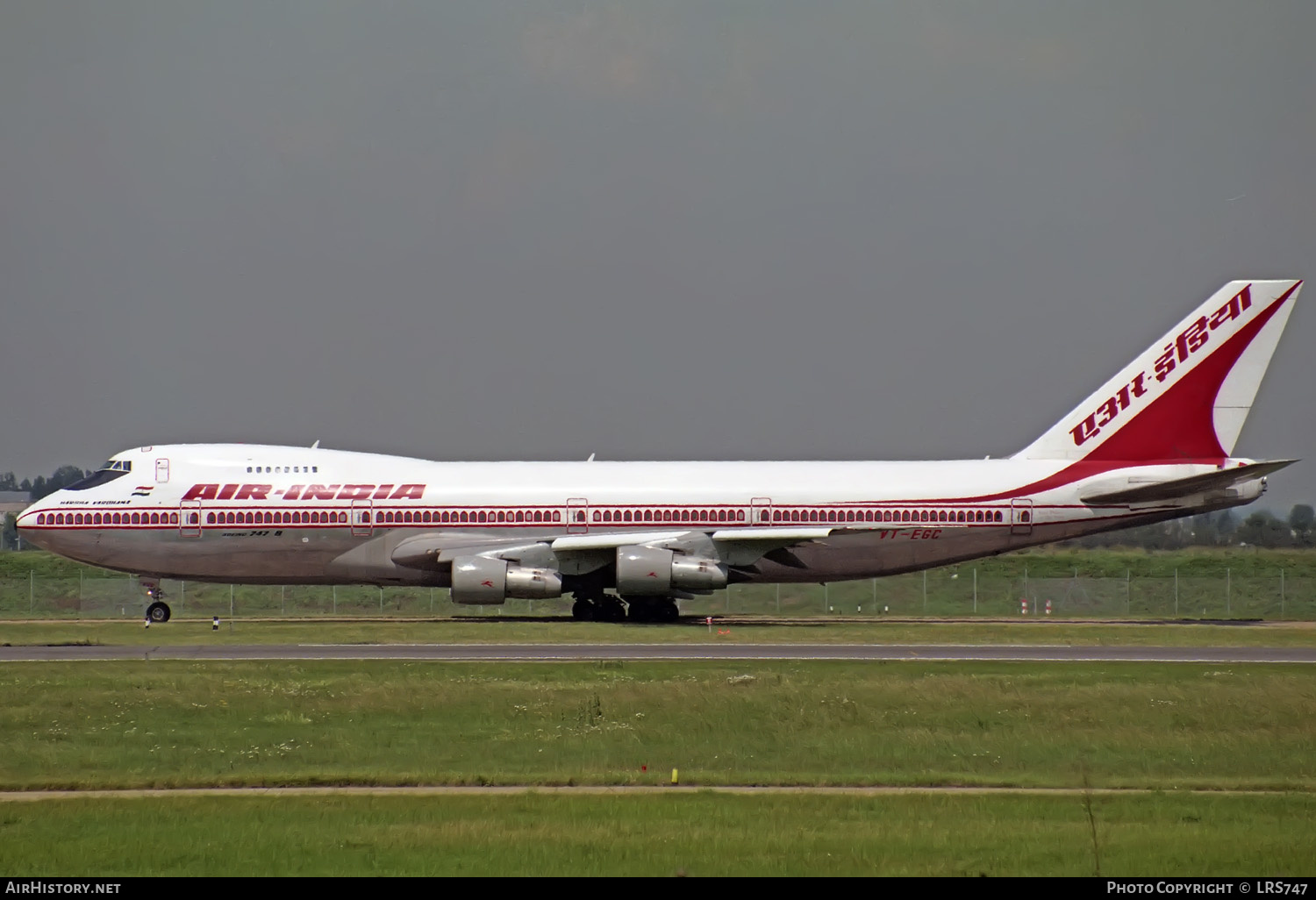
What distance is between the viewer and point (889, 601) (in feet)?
181

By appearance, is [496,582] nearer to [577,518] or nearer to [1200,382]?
[577,518]

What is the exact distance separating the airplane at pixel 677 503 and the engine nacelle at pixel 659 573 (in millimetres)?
1370

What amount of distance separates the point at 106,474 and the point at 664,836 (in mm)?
35973

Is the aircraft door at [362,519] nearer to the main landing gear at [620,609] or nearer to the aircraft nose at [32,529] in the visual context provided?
the main landing gear at [620,609]

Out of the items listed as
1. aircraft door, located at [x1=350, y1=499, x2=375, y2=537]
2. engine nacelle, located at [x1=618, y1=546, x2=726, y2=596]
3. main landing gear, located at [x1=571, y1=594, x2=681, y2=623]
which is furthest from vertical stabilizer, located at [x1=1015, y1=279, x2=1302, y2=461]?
aircraft door, located at [x1=350, y1=499, x2=375, y2=537]

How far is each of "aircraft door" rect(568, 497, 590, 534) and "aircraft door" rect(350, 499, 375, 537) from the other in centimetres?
558

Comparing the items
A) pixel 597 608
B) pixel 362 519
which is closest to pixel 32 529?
pixel 362 519

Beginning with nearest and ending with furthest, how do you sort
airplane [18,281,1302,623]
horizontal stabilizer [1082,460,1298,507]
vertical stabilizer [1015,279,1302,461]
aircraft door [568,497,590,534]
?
horizontal stabilizer [1082,460,1298,507], airplane [18,281,1302,623], aircraft door [568,497,590,534], vertical stabilizer [1015,279,1302,461]

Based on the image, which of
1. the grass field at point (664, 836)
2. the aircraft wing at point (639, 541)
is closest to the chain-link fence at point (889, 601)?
the aircraft wing at point (639, 541)

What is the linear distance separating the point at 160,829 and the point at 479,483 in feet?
102

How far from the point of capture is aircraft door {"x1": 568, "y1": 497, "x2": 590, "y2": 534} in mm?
45375

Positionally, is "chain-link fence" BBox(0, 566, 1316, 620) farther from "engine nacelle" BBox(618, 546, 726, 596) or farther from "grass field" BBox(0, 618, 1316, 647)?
"engine nacelle" BBox(618, 546, 726, 596)

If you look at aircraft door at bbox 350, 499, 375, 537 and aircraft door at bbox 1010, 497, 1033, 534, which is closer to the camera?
aircraft door at bbox 350, 499, 375, 537

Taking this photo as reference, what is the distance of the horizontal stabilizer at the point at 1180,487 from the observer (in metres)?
42.9
